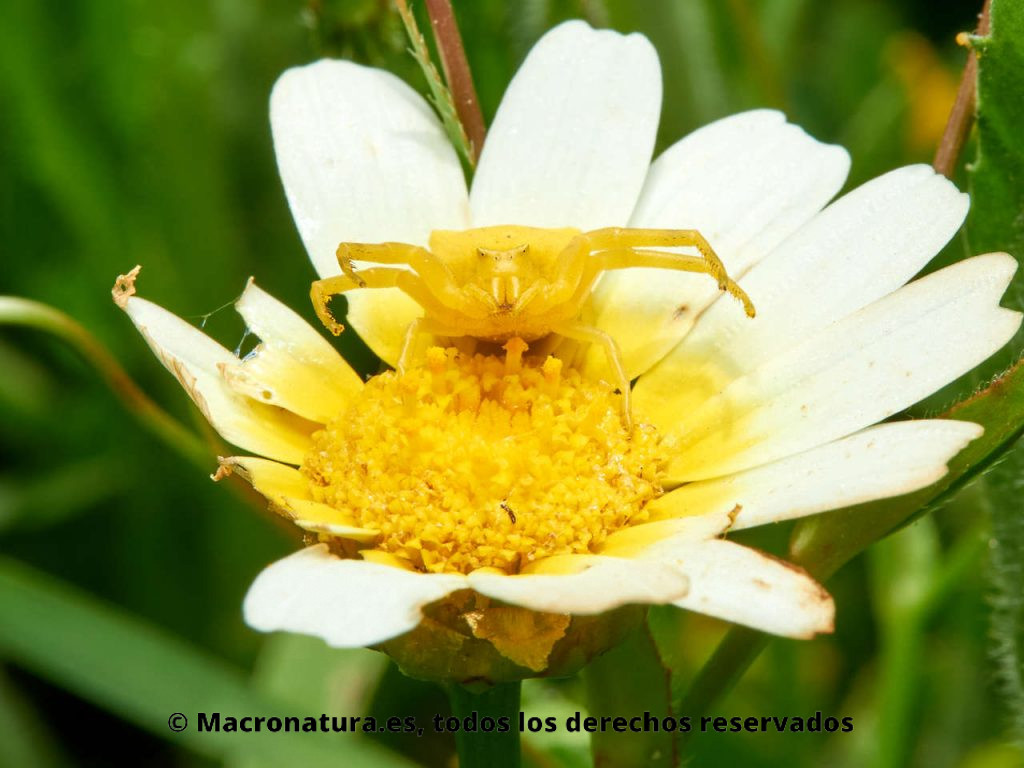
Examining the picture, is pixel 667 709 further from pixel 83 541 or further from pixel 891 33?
pixel 891 33

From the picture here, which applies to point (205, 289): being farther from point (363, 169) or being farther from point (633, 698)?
point (633, 698)

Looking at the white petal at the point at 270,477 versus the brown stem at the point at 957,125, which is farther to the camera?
the brown stem at the point at 957,125

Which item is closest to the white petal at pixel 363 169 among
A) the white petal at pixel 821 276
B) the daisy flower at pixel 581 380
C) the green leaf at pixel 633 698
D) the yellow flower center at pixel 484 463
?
the daisy flower at pixel 581 380

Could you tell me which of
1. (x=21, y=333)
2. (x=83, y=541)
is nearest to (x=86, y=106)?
(x=21, y=333)

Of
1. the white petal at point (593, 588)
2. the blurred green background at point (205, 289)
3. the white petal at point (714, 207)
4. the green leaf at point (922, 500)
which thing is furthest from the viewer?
the blurred green background at point (205, 289)

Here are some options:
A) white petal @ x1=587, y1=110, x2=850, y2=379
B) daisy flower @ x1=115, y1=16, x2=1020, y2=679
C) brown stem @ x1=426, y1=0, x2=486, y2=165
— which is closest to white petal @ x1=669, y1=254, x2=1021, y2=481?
daisy flower @ x1=115, y1=16, x2=1020, y2=679

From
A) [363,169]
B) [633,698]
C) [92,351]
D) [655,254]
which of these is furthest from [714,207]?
[92,351]

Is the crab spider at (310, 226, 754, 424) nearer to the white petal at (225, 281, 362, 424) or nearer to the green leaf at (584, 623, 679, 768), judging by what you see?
the white petal at (225, 281, 362, 424)

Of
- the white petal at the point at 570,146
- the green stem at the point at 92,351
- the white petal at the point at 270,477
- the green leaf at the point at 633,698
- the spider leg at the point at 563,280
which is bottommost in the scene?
Answer: the green leaf at the point at 633,698

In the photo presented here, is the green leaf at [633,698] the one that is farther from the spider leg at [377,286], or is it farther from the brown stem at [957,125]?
the brown stem at [957,125]
